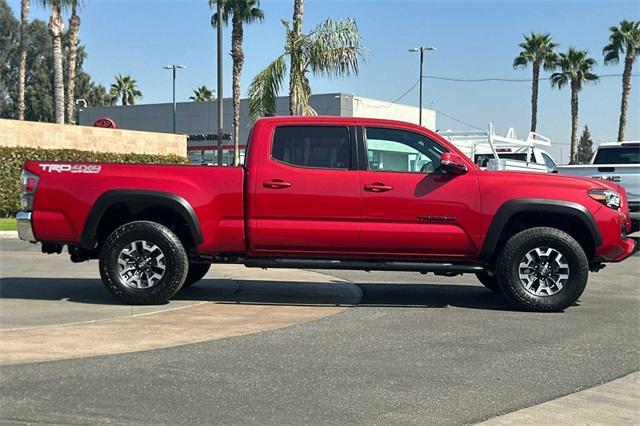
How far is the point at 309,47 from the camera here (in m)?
17.9

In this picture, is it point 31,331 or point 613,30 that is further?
point 613,30

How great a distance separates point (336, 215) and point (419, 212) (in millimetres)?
891

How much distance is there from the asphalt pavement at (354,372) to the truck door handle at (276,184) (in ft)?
4.85

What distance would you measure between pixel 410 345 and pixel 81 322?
3.22 m

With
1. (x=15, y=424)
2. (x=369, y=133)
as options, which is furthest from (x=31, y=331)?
(x=369, y=133)

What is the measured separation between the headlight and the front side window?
Answer: 5.57ft

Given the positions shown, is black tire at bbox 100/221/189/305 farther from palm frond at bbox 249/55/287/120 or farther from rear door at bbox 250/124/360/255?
palm frond at bbox 249/55/287/120

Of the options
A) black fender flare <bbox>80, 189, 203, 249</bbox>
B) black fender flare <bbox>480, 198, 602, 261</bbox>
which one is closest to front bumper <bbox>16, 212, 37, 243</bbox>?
black fender flare <bbox>80, 189, 203, 249</bbox>

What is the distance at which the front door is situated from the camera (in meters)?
7.43

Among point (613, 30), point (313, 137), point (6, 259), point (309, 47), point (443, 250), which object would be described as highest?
point (613, 30)

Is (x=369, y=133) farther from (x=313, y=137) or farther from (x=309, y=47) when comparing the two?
(x=309, y=47)

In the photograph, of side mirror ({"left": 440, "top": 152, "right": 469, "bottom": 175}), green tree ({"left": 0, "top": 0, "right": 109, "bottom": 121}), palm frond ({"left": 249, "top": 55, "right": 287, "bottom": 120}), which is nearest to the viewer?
side mirror ({"left": 440, "top": 152, "right": 469, "bottom": 175})

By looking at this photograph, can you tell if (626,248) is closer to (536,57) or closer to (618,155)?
(618,155)

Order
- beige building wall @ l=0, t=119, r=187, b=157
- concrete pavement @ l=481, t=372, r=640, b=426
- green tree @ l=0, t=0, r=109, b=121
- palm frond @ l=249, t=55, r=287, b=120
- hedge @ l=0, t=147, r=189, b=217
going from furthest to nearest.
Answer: green tree @ l=0, t=0, r=109, b=121, beige building wall @ l=0, t=119, r=187, b=157, hedge @ l=0, t=147, r=189, b=217, palm frond @ l=249, t=55, r=287, b=120, concrete pavement @ l=481, t=372, r=640, b=426
